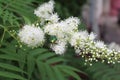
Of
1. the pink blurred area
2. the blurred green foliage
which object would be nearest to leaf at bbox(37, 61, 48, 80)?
the blurred green foliage

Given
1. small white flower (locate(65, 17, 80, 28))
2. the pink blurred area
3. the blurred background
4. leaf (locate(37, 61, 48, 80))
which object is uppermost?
the pink blurred area

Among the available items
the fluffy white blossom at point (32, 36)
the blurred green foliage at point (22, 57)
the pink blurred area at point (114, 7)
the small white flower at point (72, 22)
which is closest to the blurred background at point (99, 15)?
the pink blurred area at point (114, 7)

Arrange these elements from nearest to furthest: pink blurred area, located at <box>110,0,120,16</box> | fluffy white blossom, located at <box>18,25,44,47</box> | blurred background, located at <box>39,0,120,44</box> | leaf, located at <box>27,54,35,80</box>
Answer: fluffy white blossom, located at <box>18,25,44,47</box>, leaf, located at <box>27,54,35,80</box>, blurred background, located at <box>39,0,120,44</box>, pink blurred area, located at <box>110,0,120,16</box>

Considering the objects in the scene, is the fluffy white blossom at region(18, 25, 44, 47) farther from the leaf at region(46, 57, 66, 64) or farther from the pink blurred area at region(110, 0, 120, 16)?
the pink blurred area at region(110, 0, 120, 16)

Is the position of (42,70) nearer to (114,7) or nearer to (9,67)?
(9,67)

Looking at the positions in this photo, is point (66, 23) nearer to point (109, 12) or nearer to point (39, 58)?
point (39, 58)

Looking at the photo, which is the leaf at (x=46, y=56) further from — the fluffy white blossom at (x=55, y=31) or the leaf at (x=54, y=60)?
the fluffy white blossom at (x=55, y=31)

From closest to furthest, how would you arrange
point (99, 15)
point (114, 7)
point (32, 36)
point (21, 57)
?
point (32, 36) → point (21, 57) → point (99, 15) → point (114, 7)

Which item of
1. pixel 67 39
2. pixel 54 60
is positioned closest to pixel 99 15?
pixel 54 60

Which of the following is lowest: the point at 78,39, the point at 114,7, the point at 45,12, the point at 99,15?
the point at 78,39

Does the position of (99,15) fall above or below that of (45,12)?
above
